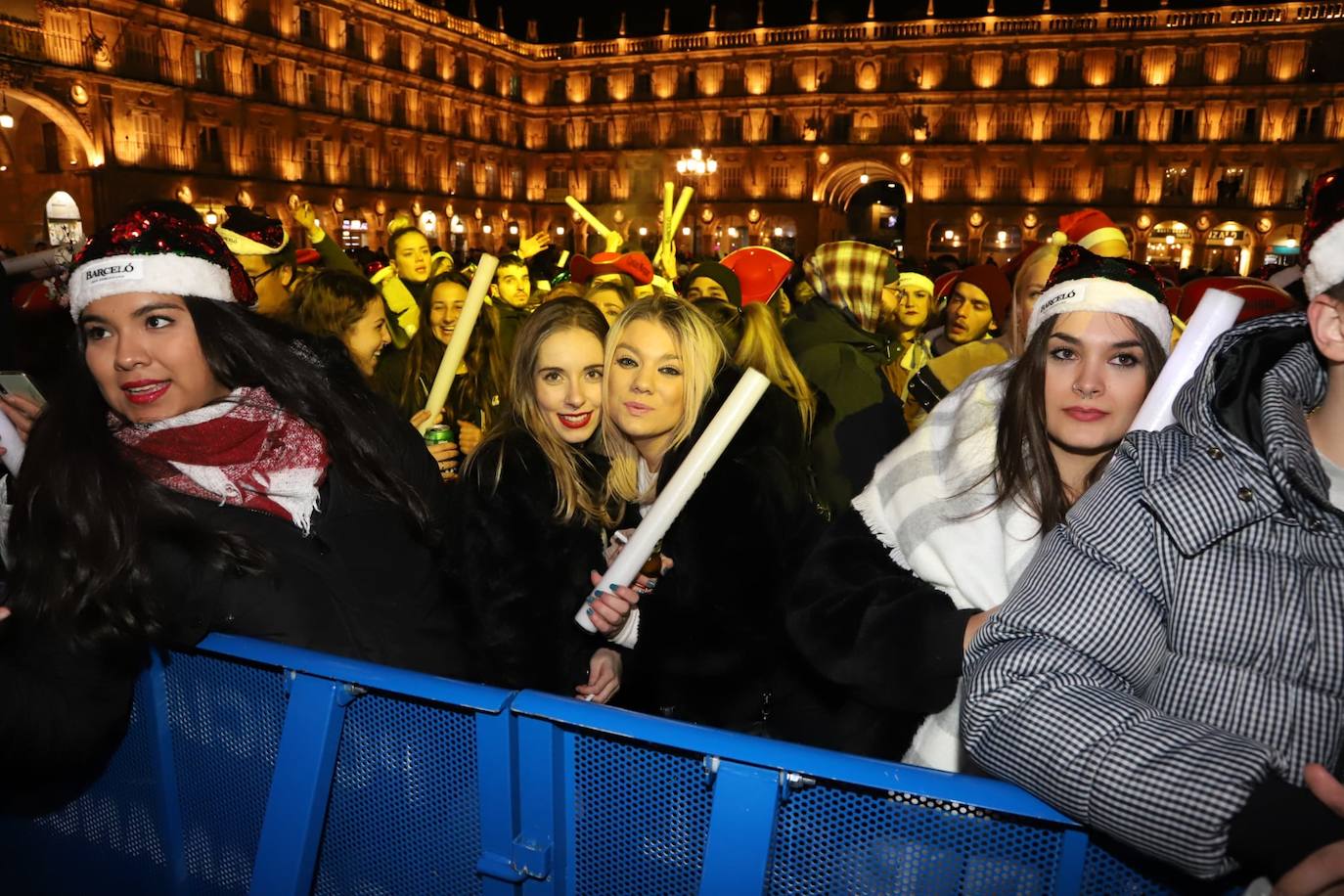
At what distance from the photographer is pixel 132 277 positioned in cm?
197

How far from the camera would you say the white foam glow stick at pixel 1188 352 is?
1664mm

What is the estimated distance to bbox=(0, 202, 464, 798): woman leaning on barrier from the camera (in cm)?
166

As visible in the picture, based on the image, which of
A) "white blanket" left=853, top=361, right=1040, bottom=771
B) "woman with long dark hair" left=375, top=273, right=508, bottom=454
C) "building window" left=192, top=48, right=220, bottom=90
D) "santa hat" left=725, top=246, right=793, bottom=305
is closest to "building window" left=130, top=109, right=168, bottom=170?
"building window" left=192, top=48, right=220, bottom=90

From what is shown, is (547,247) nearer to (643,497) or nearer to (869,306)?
(869,306)

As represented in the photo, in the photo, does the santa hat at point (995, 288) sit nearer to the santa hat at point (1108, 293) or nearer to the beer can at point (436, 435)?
the santa hat at point (1108, 293)

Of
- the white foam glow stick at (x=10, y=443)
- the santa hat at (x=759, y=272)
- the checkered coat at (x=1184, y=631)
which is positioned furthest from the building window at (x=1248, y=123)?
the white foam glow stick at (x=10, y=443)

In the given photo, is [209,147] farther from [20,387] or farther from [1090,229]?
[1090,229]

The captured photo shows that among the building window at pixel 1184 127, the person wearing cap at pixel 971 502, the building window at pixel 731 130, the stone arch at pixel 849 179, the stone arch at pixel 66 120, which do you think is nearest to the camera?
the person wearing cap at pixel 971 502

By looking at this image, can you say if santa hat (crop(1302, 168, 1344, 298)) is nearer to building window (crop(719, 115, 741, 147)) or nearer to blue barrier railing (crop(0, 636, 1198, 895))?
blue barrier railing (crop(0, 636, 1198, 895))

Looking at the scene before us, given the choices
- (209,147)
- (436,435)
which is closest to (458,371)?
(436,435)

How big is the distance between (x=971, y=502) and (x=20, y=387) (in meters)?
2.74

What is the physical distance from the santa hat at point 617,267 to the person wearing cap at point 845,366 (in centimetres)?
190

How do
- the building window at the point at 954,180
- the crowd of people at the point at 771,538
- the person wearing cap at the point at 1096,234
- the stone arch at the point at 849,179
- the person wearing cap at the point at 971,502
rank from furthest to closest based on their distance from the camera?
1. the stone arch at the point at 849,179
2. the building window at the point at 954,180
3. the person wearing cap at the point at 1096,234
4. the person wearing cap at the point at 971,502
5. the crowd of people at the point at 771,538

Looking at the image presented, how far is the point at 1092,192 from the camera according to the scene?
42.2 metres
